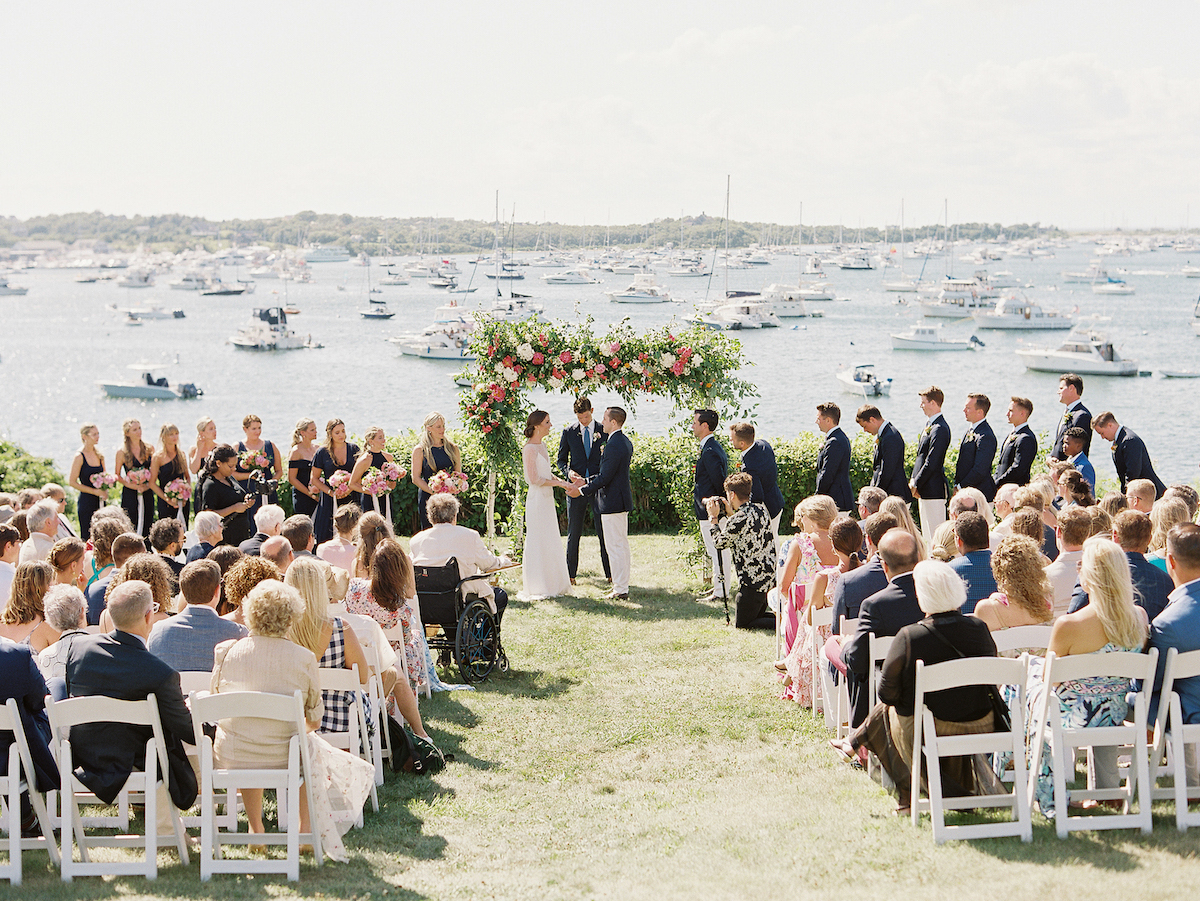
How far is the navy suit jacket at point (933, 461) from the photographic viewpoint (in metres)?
10.8

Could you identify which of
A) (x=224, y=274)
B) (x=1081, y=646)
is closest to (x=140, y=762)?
(x=1081, y=646)

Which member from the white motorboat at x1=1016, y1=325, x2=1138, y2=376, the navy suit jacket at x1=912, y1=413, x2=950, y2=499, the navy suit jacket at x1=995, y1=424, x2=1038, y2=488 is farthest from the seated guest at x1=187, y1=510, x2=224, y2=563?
the white motorboat at x1=1016, y1=325, x2=1138, y2=376

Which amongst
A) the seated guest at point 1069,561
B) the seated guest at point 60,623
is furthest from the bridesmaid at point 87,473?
the seated guest at point 1069,561

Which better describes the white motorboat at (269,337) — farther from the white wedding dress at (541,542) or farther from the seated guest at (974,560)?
the seated guest at (974,560)

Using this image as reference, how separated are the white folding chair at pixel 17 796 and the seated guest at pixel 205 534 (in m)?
2.91

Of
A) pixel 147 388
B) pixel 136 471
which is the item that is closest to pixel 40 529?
pixel 136 471

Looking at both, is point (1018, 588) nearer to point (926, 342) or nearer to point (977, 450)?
point (977, 450)

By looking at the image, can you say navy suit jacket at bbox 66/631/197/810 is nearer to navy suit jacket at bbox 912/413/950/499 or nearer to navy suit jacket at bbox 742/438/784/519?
navy suit jacket at bbox 742/438/784/519

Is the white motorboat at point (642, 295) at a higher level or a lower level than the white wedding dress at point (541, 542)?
higher

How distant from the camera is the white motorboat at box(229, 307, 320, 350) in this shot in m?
Result: 87.5

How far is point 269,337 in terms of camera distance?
287 feet

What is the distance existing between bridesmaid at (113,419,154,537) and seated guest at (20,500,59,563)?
277cm

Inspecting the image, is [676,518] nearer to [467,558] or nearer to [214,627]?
[467,558]

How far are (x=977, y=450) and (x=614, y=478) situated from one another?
3.70m
